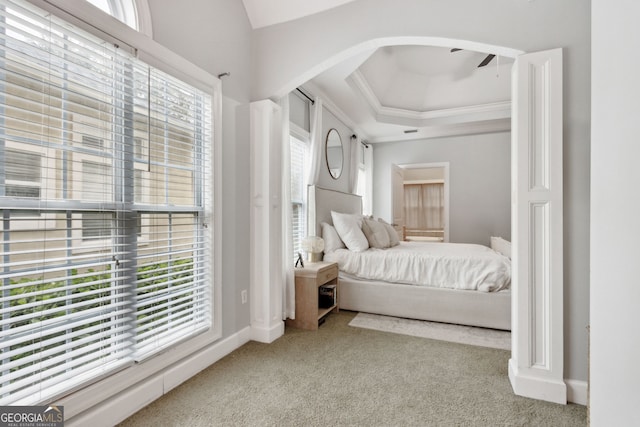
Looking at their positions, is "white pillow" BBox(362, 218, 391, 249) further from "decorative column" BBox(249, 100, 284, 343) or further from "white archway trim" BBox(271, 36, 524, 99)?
"white archway trim" BBox(271, 36, 524, 99)

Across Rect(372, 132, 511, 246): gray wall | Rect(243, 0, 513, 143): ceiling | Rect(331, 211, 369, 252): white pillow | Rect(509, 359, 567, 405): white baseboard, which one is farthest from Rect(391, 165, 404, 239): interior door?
Rect(509, 359, 567, 405): white baseboard

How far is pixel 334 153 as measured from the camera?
4.70 meters

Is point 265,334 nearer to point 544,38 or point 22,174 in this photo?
point 22,174

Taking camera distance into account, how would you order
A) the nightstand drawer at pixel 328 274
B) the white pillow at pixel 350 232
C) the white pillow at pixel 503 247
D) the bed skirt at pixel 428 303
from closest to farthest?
the bed skirt at pixel 428 303 < the nightstand drawer at pixel 328 274 < the white pillow at pixel 503 247 < the white pillow at pixel 350 232

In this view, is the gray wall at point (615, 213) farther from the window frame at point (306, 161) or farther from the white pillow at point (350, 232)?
the window frame at point (306, 161)

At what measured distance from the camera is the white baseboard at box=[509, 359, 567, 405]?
1.80m

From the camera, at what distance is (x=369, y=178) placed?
623 cm

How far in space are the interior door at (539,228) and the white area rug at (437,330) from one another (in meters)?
0.71

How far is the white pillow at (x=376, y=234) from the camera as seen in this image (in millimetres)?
3893

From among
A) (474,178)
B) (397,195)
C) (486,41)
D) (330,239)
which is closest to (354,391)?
(330,239)

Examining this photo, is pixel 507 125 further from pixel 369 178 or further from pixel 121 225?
pixel 121 225

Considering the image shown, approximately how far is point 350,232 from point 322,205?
1.70ft

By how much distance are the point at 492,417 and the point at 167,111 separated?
→ 253cm

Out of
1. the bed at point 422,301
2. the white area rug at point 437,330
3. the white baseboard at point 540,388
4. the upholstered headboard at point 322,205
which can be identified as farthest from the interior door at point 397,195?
the white baseboard at point 540,388
